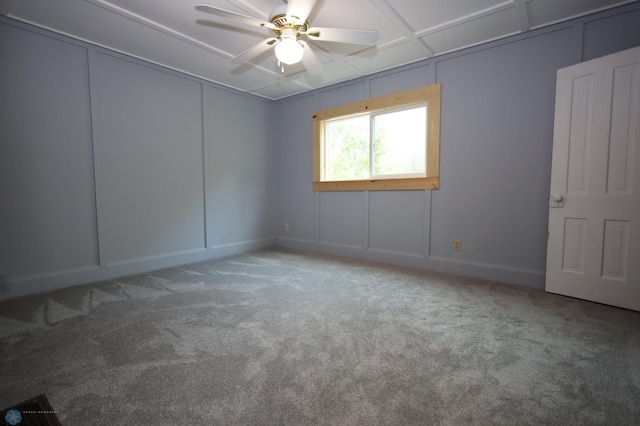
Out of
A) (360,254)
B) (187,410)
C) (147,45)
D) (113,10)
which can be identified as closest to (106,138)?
(147,45)

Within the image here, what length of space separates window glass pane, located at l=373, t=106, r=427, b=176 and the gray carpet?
1.73 meters

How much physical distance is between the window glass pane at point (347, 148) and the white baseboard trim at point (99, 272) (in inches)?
82.9

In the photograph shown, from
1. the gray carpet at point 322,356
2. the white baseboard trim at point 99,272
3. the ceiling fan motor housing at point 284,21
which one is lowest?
the gray carpet at point 322,356

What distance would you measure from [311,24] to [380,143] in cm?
185

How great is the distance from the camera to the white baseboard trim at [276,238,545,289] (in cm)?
295

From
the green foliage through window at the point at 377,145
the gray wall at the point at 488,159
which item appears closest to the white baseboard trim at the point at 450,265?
the gray wall at the point at 488,159

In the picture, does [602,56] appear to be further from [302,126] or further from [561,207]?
[302,126]

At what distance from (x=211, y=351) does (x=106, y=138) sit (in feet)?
9.47

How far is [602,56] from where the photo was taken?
2488 mm

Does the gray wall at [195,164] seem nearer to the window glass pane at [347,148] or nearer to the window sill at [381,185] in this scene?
the window sill at [381,185]

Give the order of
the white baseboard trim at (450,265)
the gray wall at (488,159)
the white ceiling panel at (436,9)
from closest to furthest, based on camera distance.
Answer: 1. the white ceiling panel at (436,9)
2. the gray wall at (488,159)
3. the white baseboard trim at (450,265)

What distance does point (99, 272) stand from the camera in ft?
10.4

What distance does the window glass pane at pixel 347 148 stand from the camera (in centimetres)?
425

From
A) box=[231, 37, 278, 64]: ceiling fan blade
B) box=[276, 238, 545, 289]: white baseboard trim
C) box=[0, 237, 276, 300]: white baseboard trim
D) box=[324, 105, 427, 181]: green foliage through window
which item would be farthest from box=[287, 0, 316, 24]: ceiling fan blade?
box=[0, 237, 276, 300]: white baseboard trim
